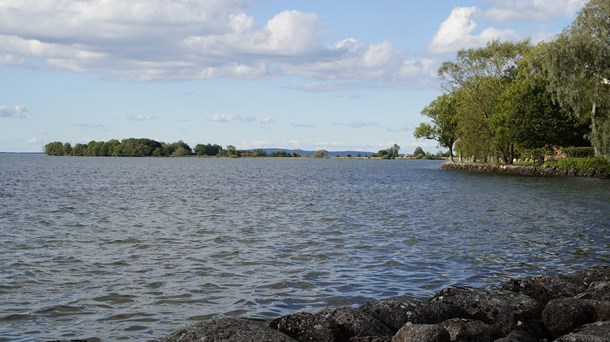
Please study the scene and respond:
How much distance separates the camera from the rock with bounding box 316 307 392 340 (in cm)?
966

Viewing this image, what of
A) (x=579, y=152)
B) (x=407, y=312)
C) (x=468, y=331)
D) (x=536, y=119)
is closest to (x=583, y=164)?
(x=579, y=152)

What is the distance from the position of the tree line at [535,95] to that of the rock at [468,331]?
55.1 meters

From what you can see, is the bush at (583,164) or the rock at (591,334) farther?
the bush at (583,164)

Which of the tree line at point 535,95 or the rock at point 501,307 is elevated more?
the tree line at point 535,95

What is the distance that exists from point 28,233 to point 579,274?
62.9 feet

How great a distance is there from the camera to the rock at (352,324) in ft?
31.7

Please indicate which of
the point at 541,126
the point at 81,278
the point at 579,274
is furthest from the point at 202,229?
the point at 541,126

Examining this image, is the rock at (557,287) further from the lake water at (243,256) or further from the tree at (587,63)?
the tree at (587,63)

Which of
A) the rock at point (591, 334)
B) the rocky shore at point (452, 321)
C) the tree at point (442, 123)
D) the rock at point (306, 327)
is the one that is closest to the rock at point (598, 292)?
the rocky shore at point (452, 321)

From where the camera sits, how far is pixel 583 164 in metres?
72.7

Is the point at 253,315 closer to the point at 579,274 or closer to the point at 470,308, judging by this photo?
the point at 470,308

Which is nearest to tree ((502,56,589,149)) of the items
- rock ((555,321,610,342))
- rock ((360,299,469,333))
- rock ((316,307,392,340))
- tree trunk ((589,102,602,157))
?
tree trunk ((589,102,602,157))

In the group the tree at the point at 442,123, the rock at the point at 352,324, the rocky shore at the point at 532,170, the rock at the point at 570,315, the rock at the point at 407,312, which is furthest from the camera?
the tree at the point at 442,123

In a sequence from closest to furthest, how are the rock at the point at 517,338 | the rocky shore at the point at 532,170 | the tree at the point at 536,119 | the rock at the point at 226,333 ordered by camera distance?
the rock at the point at 226,333, the rock at the point at 517,338, the rocky shore at the point at 532,170, the tree at the point at 536,119
